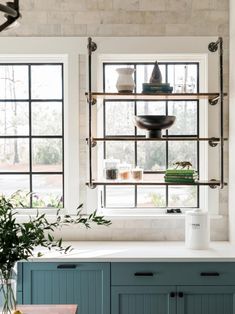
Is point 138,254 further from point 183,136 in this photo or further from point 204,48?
point 204,48

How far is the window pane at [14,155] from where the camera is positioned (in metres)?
3.92

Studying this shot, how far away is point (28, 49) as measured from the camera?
3.75m

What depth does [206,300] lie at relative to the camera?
3.20 metres

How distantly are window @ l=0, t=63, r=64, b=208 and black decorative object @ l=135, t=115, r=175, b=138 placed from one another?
70 centimetres

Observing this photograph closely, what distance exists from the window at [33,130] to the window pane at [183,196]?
2.92 ft

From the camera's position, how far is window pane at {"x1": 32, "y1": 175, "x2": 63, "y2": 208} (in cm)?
392

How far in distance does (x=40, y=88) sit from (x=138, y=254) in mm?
1566

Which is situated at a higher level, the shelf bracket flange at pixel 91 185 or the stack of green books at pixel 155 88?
the stack of green books at pixel 155 88

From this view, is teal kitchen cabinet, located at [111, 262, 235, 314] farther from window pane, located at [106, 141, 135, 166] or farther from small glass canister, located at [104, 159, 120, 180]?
window pane, located at [106, 141, 135, 166]

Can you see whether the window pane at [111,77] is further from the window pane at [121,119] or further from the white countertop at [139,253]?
the white countertop at [139,253]

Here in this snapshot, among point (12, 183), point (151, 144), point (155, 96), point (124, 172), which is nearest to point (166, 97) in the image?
point (155, 96)

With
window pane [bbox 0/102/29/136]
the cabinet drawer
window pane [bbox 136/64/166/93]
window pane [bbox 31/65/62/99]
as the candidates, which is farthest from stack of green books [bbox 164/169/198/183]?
window pane [bbox 0/102/29/136]

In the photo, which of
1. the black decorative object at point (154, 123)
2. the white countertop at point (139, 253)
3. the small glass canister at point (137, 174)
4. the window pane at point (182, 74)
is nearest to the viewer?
the white countertop at point (139, 253)

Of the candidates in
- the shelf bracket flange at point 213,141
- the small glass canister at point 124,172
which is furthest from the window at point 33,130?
the shelf bracket flange at point 213,141
